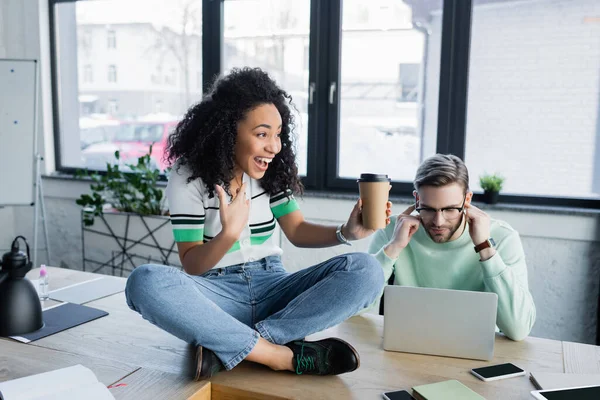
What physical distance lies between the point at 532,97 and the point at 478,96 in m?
0.25

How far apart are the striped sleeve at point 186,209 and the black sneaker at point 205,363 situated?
361 millimetres

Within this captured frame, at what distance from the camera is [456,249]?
1.66 meters

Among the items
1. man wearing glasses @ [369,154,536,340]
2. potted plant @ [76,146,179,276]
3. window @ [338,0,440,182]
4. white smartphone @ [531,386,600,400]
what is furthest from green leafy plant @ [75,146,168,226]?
white smartphone @ [531,386,600,400]

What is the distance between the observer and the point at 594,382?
1.19 metres

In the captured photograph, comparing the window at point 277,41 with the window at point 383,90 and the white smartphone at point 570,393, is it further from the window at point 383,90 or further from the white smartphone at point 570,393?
the white smartphone at point 570,393

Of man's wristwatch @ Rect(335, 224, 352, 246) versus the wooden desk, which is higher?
man's wristwatch @ Rect(335, 224, 352, 246)

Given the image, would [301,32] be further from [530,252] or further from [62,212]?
[62,212]

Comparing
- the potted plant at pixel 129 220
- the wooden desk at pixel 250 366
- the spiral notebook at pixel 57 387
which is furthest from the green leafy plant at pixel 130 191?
the spiral notebook at pixel 57 387

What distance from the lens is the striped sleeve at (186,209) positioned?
1.55 m

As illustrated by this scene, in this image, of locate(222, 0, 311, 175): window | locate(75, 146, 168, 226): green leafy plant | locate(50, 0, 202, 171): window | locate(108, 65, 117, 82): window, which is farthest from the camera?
locate(108, 65, 117, 82): window

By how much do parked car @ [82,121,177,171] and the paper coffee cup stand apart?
2323 millimetres

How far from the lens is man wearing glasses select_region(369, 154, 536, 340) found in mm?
1508

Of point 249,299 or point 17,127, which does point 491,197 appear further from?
point 17,127

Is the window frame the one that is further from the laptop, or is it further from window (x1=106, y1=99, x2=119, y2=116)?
the laptop
